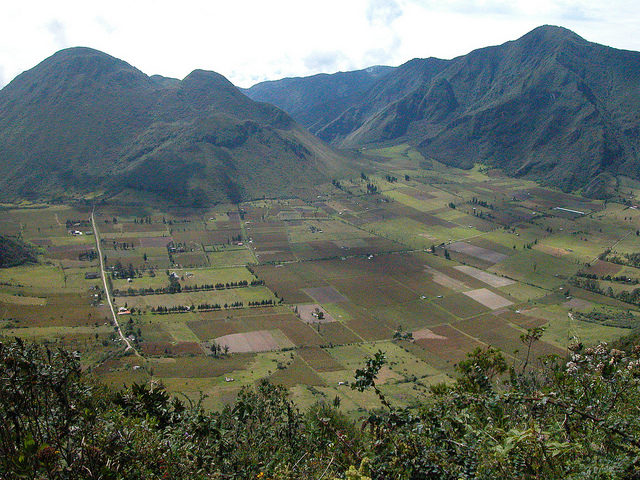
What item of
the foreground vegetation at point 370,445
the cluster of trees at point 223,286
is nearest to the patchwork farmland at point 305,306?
the cluster of trees at point 223,286

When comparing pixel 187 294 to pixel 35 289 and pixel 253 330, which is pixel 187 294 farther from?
pixel 35 289

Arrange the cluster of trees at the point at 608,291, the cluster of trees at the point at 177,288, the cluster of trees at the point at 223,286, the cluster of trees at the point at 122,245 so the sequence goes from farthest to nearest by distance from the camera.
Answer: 1. the cluster of trees at the point at 122,245
2. the cluster of trees at the point at 223,286
3. the cluster of trees at the point at 177,288
4. the cluster of trees at the point at 608,291

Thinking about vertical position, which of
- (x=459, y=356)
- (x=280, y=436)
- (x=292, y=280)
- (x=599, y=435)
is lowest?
(x=459, y=356)

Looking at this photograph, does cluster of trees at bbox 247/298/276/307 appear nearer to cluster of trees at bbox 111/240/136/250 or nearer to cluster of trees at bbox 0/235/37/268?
cluster of trees at bbox 111/240/136/250

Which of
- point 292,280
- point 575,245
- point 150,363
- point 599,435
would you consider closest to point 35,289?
point 150,363

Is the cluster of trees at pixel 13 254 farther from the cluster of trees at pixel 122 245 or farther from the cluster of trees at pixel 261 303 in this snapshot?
the cluster of trees at pixel 261 303

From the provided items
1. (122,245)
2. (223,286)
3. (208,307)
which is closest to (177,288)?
(223,286)

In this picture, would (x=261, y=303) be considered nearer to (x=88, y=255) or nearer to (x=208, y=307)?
(x=208, y=307)

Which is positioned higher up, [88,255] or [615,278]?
[88,255]

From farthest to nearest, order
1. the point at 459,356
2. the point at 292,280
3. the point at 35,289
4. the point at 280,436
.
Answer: the point at 292,280, the point at 35,289, the point at 459,356, the point at 280,436
